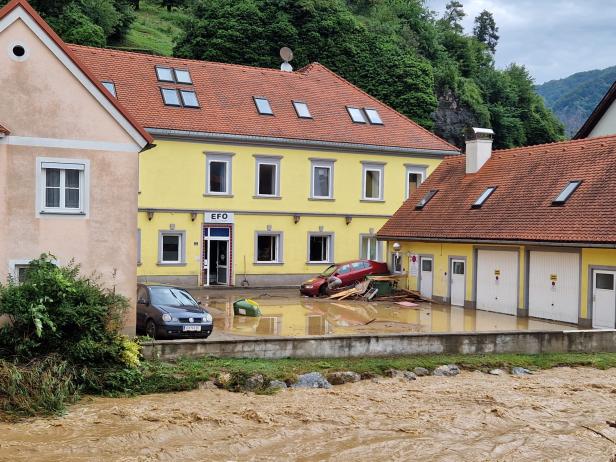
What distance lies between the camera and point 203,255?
3344cm

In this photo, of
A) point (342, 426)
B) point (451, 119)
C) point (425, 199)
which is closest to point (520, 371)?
point (342, 426)

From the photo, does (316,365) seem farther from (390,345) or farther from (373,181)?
(373,181)

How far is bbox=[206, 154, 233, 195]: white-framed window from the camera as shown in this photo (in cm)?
3338

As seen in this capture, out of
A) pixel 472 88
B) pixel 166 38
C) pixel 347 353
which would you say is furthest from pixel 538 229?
pixel 166 38

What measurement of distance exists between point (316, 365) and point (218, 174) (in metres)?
18.6

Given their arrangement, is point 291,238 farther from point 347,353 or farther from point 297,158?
point 347,353

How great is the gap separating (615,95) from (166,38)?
5440 centimetres

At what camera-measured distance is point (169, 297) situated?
1922cm

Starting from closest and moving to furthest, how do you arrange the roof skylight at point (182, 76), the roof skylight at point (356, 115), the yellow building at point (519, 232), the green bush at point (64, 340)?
the green bush at point (64, 340) → the yellow building at point (519, 232) → the roof skylight at point (182, 76) → the roof skylight at point (356, 115)

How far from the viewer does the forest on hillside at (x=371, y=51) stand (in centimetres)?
5347

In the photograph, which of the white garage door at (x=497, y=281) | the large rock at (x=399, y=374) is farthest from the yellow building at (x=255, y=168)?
the large rock at (x=399, y=374)

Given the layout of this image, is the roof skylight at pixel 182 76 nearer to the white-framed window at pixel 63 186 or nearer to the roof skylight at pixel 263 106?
the roof skylight at pixel 263 106

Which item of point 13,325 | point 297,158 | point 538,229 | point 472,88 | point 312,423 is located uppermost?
point 472,88

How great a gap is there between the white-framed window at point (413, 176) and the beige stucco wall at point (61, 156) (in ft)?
70.5
